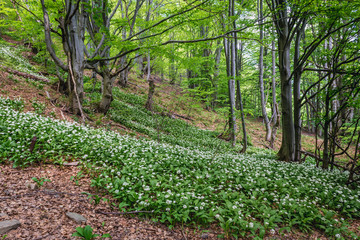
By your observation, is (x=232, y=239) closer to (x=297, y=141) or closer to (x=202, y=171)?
(x=202, y=171)

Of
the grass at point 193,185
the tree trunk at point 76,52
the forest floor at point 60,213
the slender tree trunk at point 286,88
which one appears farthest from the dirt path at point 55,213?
the slender tree trunk at point 286,88

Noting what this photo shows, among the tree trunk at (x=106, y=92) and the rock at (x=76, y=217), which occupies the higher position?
the tree trunk at (x=106, y=92)

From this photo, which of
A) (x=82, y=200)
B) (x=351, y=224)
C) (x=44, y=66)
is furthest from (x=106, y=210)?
(x=44, y=66)

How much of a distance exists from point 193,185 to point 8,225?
3180 mm

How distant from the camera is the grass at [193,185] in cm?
339

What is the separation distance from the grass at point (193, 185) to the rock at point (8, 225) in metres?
1.35

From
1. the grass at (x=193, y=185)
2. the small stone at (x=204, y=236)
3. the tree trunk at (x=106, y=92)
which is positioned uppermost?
the tree trunk at (x=106, y=92)

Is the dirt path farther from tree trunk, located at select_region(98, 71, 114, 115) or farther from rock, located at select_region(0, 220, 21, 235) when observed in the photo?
tree trunk, located at select_region(98, 71, 114, 115)

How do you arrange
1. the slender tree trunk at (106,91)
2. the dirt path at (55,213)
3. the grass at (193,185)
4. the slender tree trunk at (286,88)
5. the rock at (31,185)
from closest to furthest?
the dirt path at (55,213)
the grass at (193,185)
the rock at (31,185)
the slender tree trunk at (286,88)
the slender tree trunk at (106,91)

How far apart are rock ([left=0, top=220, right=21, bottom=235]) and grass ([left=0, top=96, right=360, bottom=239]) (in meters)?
1.35

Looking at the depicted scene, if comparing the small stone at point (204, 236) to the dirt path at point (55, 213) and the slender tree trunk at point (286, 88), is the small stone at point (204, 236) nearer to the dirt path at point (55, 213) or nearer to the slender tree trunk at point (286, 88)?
the dirt path at point (55, 213)

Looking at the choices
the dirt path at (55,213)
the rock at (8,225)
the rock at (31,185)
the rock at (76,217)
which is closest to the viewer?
the rock at (8,225)

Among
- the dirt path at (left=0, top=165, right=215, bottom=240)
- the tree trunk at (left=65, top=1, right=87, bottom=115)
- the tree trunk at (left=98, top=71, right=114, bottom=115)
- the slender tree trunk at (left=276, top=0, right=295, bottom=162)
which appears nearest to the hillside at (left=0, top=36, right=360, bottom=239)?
the dirt path at (left=0, top=165, right=215, bottom=240)

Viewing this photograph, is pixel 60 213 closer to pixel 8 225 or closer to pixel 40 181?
pixel 8 225
